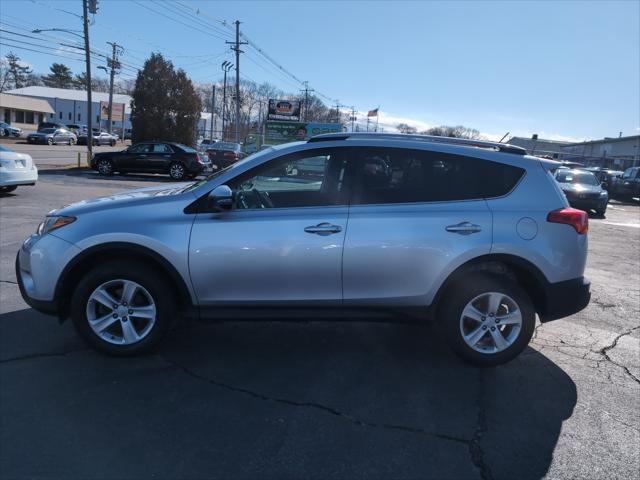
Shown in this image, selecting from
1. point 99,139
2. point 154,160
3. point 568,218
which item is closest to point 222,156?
point 154,160

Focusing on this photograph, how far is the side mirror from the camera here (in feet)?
12.3

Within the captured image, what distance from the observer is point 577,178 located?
1739 centimetres

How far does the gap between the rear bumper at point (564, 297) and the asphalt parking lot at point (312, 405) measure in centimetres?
52

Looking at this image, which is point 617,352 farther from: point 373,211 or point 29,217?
point 29,217

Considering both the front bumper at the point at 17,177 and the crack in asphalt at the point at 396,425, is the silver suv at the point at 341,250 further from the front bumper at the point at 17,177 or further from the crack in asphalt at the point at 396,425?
the front bumper at the point at 17,177

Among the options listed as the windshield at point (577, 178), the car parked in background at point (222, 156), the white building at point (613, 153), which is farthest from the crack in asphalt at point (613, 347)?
the white building at point (613, 153)

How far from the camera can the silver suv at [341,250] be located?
3.78 m

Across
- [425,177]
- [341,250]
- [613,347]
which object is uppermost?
[425,177]

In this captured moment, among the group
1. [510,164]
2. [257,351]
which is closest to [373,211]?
[510,164]

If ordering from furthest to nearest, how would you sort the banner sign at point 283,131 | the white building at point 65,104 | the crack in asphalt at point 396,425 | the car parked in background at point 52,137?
the white building at point 65,104 → the car parked in background at point 52,137 → the banner sign at point 283,131 → the crack in asphalt at point 396,425

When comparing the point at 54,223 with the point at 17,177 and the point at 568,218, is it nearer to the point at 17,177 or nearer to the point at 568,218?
the point at 568,218

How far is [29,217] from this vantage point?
9.85 m

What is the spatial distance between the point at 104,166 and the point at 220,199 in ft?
66.7

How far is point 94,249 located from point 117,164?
19.7m
